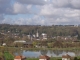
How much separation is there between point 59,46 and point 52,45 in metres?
1.38

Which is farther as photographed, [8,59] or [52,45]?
[52,45]

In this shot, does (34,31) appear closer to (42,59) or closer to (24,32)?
(24,32)

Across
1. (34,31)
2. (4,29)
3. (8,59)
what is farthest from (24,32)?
(8,59)

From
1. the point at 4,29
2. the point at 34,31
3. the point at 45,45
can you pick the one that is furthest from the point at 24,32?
the point at 45,45

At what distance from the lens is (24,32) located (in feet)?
325

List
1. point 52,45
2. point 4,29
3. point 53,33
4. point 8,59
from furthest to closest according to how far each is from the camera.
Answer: point 4,29 < point 53,33 < point 52,45 < point 8,59

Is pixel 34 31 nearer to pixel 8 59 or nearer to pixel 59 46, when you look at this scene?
pixel 59 46

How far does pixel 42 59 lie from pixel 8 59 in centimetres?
428

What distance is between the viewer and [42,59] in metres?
21.6

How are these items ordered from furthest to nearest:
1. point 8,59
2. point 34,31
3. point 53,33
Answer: point 34,31 → point 53,33 → point 8,59

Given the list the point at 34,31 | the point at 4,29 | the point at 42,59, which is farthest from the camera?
the point at 4,29

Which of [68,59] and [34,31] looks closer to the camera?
[68,59]

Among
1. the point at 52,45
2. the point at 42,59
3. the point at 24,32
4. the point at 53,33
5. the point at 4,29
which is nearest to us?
the point at 42,59

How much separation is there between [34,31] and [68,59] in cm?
8315
